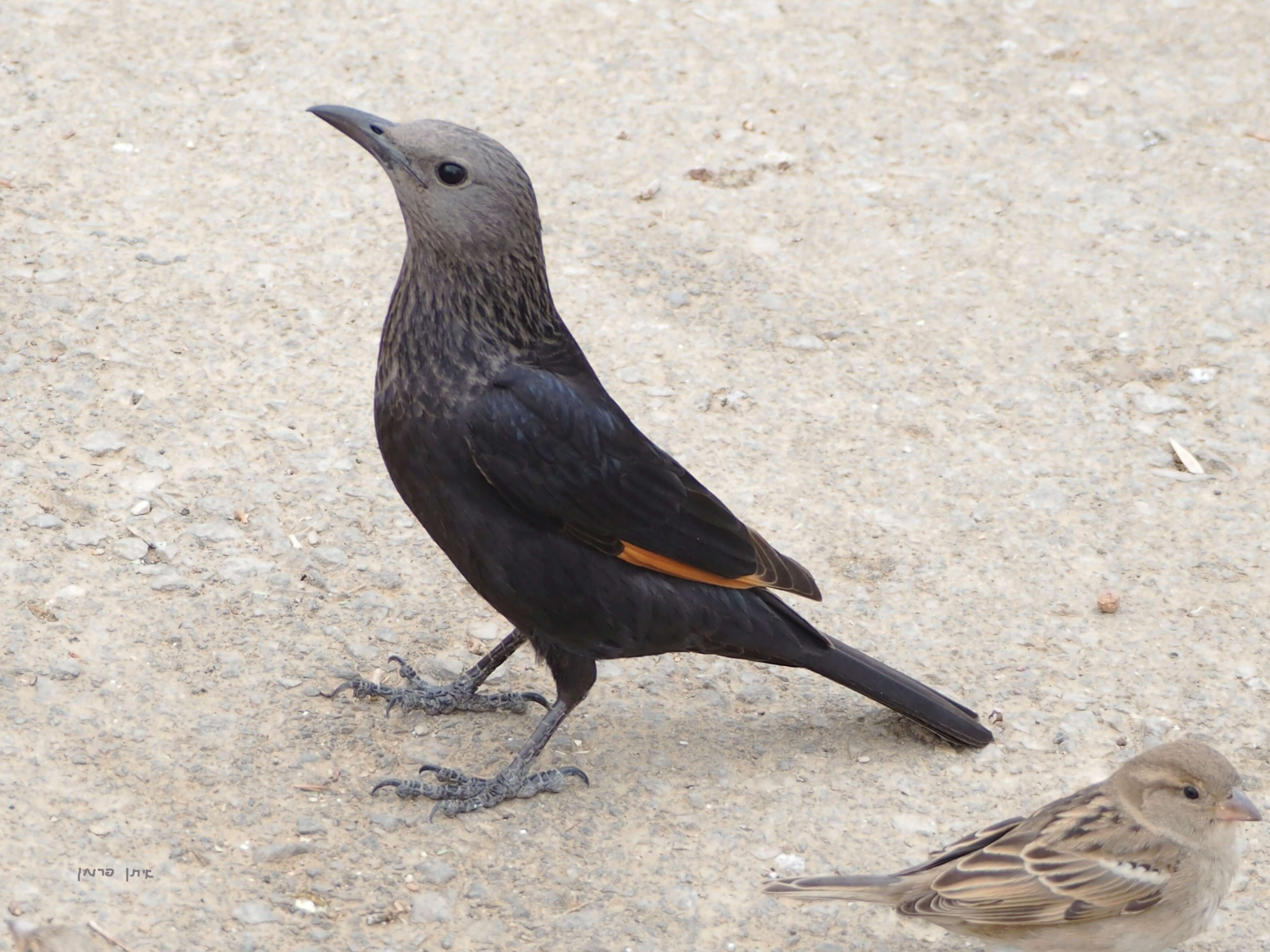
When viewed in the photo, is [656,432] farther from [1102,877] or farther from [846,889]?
[1102,877]

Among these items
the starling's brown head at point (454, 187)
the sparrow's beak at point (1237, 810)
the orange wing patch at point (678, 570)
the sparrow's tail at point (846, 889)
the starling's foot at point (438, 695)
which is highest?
the starling's brown head at point (454, 187)

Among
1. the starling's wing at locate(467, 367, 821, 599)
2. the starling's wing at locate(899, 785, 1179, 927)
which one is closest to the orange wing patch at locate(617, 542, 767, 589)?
the starling's wing at locate(467, 367, 821, 599)

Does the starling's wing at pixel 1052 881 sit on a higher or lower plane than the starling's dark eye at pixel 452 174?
lower

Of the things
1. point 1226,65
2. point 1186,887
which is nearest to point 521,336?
point 1186,887

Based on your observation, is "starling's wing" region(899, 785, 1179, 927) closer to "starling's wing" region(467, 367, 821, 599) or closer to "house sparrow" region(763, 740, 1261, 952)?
"house sparrow" region(763, 740, 1261, 952)

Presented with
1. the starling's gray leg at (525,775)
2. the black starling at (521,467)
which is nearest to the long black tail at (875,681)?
the black starling at (521,467)

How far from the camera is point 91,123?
661 cm

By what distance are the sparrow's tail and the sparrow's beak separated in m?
0.76

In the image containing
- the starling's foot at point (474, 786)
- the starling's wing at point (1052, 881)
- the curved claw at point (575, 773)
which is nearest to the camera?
the starling's wing at point (1052, 881)

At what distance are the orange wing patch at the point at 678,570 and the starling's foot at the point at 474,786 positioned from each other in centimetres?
62

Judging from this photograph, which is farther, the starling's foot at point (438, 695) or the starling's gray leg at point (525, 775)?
the starling's foot at point (438, 695)

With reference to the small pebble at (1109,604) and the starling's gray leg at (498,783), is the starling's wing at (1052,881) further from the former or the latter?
the small pebble at (1109,604)

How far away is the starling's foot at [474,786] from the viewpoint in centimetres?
405

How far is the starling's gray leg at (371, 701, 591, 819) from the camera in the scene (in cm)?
405
